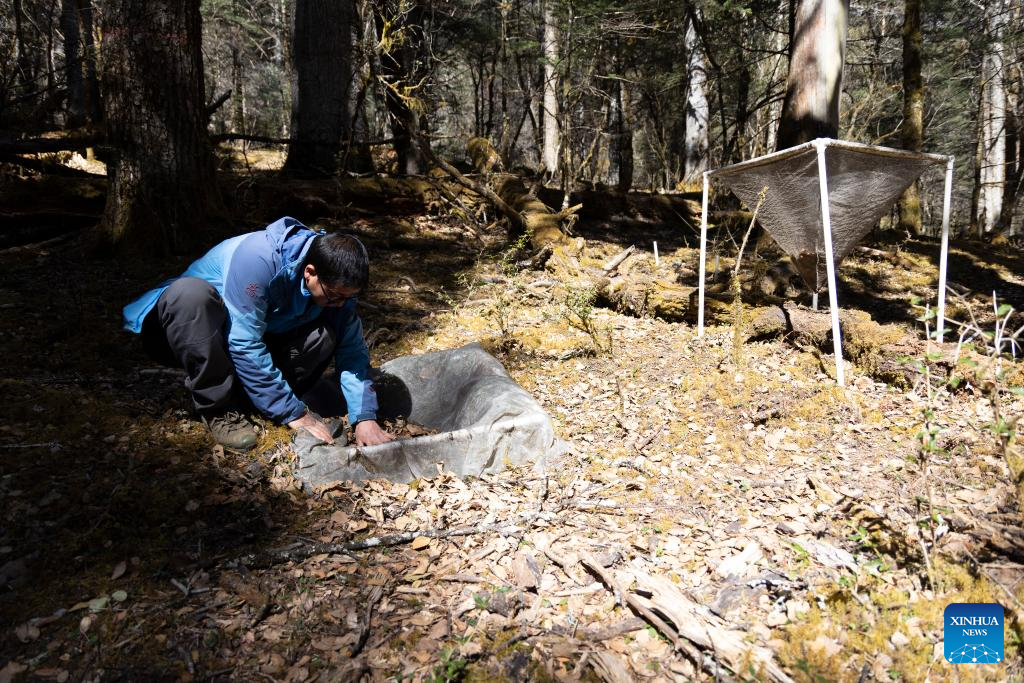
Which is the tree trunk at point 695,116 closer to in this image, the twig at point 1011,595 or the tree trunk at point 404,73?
the tree trunk at point 404,73

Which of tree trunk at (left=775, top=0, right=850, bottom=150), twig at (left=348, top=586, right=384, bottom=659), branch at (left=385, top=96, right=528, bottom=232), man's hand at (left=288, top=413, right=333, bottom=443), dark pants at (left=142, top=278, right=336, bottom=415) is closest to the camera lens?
twig at (left=348, top=586, right=384, bottom=659)

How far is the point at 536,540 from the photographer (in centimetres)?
259

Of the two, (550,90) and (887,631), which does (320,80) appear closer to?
(550,90)

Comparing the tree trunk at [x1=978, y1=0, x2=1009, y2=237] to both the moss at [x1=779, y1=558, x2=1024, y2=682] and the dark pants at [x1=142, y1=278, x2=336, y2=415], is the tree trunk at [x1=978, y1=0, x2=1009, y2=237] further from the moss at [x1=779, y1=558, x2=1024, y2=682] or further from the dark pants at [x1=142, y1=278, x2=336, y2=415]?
the dark pants at [x1=142, y1=278, x2=336, y2=415]

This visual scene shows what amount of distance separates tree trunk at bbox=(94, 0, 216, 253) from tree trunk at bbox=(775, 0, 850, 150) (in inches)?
245

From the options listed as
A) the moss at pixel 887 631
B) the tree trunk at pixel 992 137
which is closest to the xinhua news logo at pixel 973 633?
the moss at pixel 887 631

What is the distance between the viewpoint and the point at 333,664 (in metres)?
1.93

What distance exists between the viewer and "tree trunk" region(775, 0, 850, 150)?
627 cm

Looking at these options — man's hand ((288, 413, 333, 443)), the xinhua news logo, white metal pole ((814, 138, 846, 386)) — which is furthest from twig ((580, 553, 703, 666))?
white metal pole ((814, 138, 846, 386))

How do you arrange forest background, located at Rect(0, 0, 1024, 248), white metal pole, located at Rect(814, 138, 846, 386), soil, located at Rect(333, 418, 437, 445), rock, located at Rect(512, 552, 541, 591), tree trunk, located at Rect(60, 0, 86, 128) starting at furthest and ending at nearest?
tree trunk, located at Rect(60, 0, 86, 128), forest background, located at Rect(0, 0, 1024, 248), white metal pole, located at Rect(814, 138, 846, 386), soil, located at Rect(333, 418, 437, 445), rock, located at Rect(512, 552, 541, 591)

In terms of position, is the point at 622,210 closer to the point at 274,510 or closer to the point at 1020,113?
the point at 274,510

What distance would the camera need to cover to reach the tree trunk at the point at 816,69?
247 inches

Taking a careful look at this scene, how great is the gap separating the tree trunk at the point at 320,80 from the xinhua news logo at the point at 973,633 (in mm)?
8326

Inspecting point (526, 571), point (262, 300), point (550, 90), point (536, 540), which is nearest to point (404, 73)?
point (550, 90)
